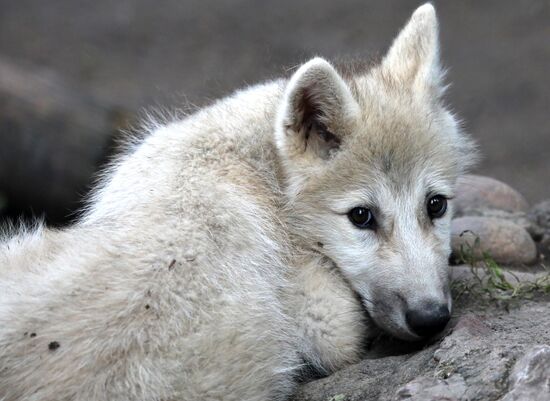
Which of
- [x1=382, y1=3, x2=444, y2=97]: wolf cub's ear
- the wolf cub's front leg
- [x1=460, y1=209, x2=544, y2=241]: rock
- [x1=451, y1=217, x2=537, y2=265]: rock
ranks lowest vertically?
the wolf cub's front leg

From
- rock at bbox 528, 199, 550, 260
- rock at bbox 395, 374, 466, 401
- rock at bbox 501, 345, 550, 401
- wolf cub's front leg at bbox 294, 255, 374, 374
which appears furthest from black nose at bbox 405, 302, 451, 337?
rock at bbox 528, 199, 550, 260

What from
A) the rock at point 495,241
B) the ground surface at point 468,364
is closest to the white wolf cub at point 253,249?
the ground surface at point 468,364

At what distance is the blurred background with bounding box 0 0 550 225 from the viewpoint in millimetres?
10820

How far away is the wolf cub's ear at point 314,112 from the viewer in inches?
228

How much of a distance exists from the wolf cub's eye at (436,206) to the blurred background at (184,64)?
5010 millimetres

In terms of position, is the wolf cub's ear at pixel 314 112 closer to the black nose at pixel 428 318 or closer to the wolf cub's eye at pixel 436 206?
the wolf cub's eye at pixel 436 206

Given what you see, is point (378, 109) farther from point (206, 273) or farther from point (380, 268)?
point (206, 273)

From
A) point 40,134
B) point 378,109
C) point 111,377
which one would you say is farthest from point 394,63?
point 40,134

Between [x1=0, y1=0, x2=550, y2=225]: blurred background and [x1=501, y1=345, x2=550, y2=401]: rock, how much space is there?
6.76m

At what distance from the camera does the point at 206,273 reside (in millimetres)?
5195

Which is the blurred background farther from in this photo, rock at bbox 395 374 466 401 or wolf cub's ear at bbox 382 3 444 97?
rock at bbox 395 374 466 401

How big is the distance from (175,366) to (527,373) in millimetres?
1710

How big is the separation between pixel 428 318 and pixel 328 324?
0.60m

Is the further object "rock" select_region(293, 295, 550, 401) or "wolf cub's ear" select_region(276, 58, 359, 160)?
"wolf cub's ear" select_region(276, 58, 359, 160)
